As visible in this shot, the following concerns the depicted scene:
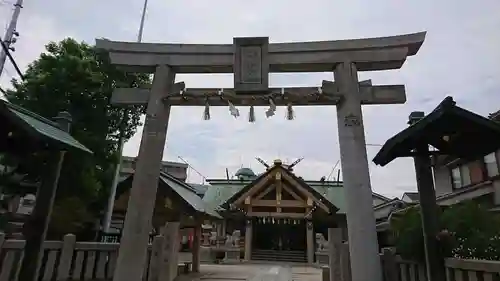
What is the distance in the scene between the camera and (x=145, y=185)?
546 cm

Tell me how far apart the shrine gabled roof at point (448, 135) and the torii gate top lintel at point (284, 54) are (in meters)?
1.61

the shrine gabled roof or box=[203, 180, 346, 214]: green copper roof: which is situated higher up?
box=[203, 180, 346, 214]: green copper roof

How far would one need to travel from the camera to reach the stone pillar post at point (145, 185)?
511 centimetres

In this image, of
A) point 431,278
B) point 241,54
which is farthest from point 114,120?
point 431,278

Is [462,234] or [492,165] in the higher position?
[492,165]

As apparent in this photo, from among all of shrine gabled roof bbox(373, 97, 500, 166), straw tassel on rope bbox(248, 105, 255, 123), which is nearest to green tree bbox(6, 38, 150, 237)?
straw tassel on rope bbox(248, 105, 255, 123)

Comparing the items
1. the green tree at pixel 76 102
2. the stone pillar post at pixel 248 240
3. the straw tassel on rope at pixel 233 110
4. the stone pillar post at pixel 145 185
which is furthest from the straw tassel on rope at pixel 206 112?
the stone pillar post at pixel 248 240

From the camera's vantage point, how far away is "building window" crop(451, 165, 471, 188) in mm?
14516

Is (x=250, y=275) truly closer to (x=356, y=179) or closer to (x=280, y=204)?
(x=356, y=179)

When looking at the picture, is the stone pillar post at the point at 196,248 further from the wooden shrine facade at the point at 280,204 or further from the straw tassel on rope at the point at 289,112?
the straw tassel on rope at the point at 289,112

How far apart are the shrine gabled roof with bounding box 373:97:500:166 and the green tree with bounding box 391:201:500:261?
0.87 metres

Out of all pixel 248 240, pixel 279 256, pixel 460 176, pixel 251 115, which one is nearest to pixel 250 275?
pixel 251 115

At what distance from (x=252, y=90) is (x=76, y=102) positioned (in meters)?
6.62

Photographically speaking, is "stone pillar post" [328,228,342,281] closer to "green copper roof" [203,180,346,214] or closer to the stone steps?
the stone steps
